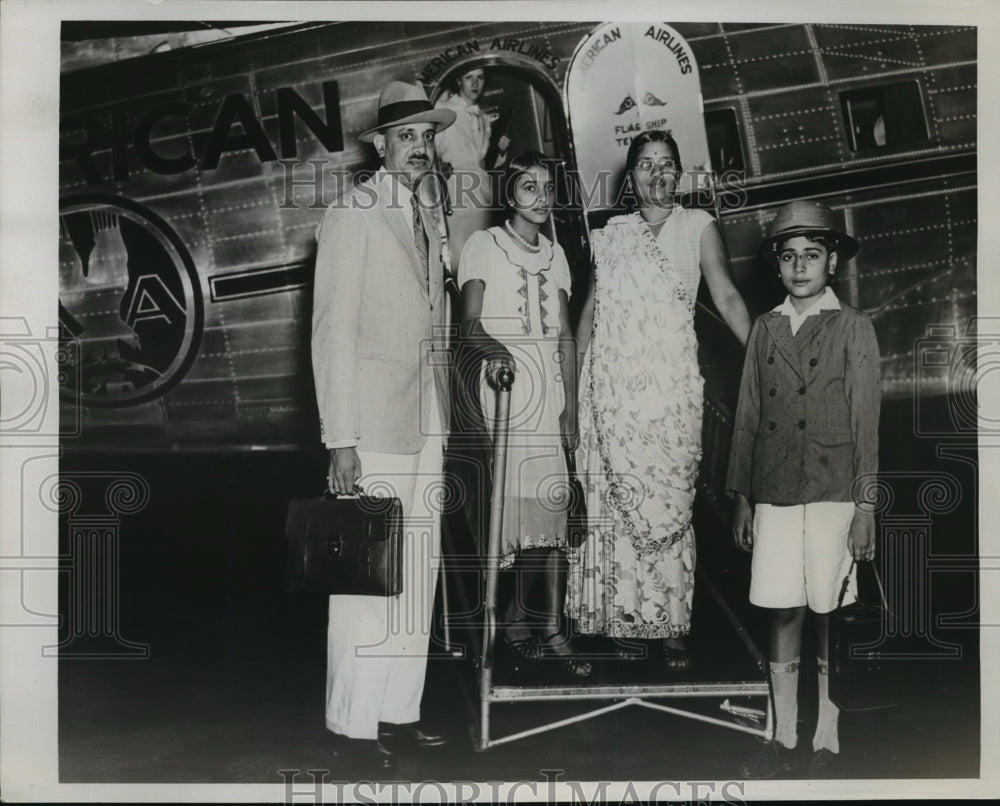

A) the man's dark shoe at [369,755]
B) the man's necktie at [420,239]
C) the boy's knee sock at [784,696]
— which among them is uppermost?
the man's necktie at [420,239]

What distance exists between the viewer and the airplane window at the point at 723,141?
4203mm

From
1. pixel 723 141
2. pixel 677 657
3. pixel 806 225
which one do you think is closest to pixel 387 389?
pixel 677 657

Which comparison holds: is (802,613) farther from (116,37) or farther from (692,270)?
(116,37)

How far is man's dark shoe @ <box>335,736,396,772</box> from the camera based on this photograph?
4066 mm

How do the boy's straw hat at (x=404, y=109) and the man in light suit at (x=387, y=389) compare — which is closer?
the man in light suit at (x=387, y=389)

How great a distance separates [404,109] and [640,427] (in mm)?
1596

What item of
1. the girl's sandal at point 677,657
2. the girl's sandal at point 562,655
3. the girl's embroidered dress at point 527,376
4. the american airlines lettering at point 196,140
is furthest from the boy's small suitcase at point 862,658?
the american airlines lettering at point 196,140

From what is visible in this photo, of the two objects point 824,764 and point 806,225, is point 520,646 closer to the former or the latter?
point 824,764

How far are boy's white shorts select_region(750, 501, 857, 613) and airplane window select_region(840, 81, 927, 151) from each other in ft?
4.95

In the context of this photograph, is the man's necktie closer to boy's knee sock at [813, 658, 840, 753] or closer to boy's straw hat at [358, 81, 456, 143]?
boy's straw hat at [358, 81, 456, 143]

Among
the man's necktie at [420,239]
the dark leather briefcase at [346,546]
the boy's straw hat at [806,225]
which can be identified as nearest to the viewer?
the dark leather briefcase at [346,546]

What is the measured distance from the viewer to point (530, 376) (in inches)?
163

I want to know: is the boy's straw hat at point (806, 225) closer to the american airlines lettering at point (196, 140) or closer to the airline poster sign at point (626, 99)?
the airline poster sign at point (626, 99)

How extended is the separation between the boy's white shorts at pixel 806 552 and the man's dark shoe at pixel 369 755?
1.65m
